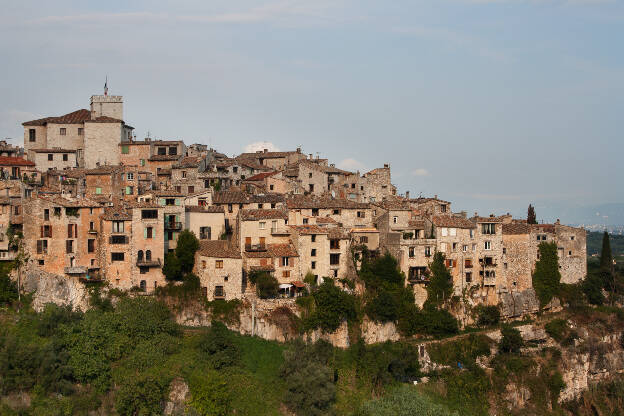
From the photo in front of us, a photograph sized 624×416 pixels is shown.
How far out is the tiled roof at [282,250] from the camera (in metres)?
61.0

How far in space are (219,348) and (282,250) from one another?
44.2ft

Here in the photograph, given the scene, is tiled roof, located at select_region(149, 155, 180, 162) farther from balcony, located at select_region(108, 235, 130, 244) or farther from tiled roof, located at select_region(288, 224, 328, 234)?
balcony, located at select_region(108, 235, 130, 244)

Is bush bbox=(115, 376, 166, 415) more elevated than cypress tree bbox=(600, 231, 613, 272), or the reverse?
cypress tree bbox=(600, 231, 613, 272)

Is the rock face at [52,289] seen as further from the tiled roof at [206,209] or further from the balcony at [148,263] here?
the tiled roof at [206,209]

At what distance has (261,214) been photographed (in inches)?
2510

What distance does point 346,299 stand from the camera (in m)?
58.0

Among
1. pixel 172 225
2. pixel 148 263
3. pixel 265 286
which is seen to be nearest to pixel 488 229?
pixel 265 286

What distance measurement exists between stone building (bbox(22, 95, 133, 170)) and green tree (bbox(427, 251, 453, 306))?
43.1m

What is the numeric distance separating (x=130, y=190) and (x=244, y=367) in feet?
94.3

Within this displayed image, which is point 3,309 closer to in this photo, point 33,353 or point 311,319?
point 33,353

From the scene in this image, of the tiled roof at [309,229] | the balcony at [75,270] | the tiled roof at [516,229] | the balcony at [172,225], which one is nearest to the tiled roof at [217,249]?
the balcony at [172,225]

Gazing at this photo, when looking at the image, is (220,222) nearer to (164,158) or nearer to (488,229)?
(164,158)

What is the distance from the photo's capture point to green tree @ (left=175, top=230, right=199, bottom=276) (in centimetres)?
5847

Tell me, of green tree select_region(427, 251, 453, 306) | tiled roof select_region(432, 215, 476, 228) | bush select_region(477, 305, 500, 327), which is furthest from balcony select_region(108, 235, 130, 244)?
bush select_region(477, 305, 500, 327)
